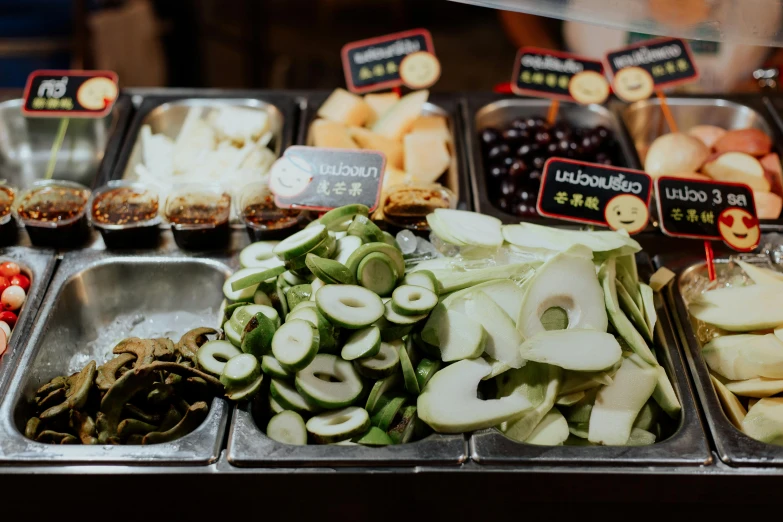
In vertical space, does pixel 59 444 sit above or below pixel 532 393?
below

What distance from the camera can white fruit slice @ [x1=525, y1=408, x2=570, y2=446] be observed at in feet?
5.36

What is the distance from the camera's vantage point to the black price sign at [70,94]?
2482 millimetres

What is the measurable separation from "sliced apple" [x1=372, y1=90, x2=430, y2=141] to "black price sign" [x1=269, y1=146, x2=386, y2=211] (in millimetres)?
438

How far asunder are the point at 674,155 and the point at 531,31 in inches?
56.1

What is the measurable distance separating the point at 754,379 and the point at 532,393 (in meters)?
0.60

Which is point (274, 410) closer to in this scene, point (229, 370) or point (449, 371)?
point (229, 370)

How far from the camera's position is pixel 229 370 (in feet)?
5.29

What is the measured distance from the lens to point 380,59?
8.80 ft

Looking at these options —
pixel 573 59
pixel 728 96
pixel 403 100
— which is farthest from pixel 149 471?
pixel 728 96

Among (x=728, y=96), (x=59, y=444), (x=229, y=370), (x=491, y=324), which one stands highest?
(x=728, y=96)

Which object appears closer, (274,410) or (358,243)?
(274,410)

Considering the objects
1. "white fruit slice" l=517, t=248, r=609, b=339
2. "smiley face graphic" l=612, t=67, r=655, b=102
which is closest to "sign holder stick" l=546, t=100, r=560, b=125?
"smiley face graphic" l=612, t=67, r=655, b=102

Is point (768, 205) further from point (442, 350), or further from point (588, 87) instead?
point (442, 350)

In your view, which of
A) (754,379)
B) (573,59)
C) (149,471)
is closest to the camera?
(149,471)
